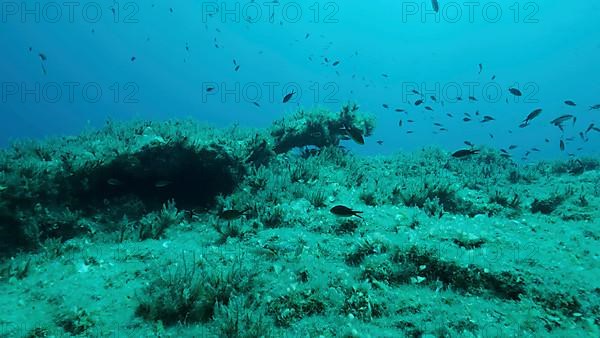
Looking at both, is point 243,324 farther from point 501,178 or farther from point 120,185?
point 501,178

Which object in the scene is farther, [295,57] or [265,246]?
[295,57]

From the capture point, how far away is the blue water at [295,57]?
11194 cm

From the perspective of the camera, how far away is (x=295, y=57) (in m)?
154

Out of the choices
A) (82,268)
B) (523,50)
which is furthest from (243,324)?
(523,50)

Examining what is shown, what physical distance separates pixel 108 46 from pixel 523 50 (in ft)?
494

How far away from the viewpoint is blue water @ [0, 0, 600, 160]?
11194 cm
